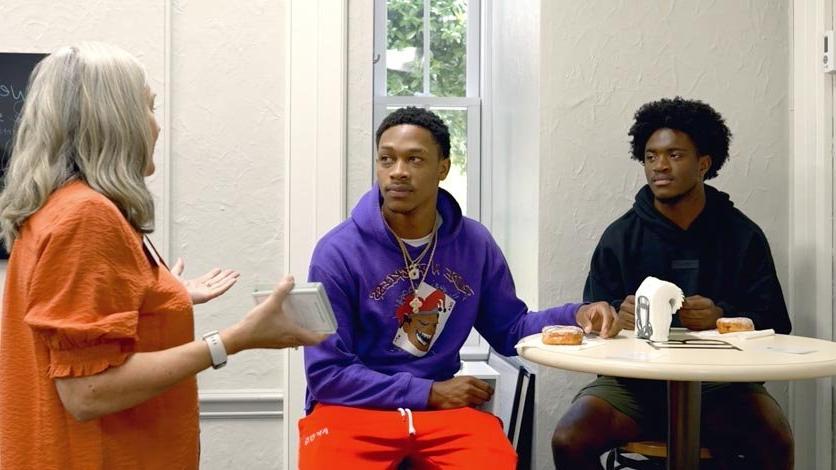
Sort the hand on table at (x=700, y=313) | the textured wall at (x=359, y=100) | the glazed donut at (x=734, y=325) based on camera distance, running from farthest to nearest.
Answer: the textured wall at (x=359, y=100)
the hand on table at (x=700, y=313)
the glazed donut at (x=734, y=325)

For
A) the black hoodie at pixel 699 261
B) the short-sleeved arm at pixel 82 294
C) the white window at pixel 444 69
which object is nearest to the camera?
the short-sleeved arm at pixel 82 294

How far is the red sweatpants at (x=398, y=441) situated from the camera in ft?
6.36

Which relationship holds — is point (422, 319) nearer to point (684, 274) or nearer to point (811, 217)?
point (684, 274)

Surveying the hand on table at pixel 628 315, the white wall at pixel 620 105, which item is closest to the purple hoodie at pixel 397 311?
the hand on table at pixel 628 315

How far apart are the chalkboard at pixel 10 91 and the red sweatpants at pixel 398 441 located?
1.51 meters

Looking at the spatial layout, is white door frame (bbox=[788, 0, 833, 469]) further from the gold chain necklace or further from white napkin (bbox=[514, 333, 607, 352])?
the gold chain necklace

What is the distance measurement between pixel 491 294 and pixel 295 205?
86 cm

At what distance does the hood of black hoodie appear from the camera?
2.59 meters

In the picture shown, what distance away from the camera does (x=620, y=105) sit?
9.72 ft

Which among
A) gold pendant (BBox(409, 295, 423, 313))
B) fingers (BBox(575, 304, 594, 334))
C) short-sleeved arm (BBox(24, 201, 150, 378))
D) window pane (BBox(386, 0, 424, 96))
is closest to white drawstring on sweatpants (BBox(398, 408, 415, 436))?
gold pendant (BBox(409, 295, 423, 313))

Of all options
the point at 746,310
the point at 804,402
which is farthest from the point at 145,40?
the point at 804,402

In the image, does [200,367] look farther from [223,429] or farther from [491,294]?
[223,429]

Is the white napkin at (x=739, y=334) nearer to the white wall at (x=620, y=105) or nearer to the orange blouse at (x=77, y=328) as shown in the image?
the white wall at (x=620, y=105)

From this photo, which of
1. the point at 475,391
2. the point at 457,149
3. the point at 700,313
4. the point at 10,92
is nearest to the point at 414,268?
the point at 475,391
